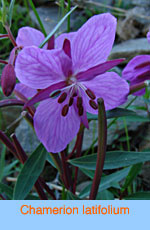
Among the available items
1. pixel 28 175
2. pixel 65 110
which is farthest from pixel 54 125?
pixel 28 175

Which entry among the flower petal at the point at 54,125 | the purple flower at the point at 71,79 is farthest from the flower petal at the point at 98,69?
the flower petal at the point at 54,125

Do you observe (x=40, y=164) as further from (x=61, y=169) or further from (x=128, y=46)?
(x=128, y=46)

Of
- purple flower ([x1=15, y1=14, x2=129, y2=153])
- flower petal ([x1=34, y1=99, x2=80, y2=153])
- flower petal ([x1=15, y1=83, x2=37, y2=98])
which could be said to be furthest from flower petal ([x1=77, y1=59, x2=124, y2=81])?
flower petal ([x1=15, y1=83, x2=37, y2=98])

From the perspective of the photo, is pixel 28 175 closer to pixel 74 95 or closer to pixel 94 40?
pixel 74 95

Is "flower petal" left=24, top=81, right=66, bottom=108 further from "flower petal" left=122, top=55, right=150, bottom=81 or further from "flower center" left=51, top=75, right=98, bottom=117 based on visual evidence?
"flower petal" left=122, top=55, right=150, bottom=81

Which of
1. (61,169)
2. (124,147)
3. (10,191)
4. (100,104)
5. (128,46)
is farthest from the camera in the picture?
(128,46)
